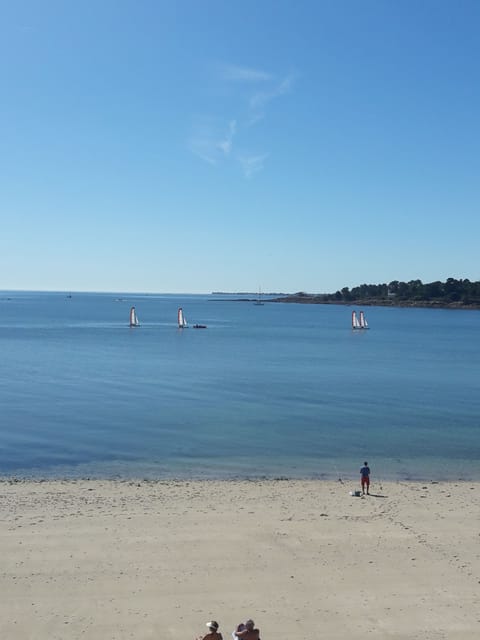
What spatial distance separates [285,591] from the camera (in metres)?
14.8

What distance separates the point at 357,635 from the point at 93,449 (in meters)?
20.6

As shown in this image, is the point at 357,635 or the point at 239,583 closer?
the point at 357,635

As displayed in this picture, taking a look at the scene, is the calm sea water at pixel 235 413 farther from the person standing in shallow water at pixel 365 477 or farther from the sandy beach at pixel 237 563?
the sandy beach at pixel 237 563

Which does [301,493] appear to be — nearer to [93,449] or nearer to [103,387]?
[93,449]

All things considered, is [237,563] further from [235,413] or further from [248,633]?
[235,413]

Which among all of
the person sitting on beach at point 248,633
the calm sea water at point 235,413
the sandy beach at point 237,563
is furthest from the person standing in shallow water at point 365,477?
the person sitting on beach at point 248,633

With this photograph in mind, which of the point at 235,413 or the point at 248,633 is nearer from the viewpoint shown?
the point at 248,633

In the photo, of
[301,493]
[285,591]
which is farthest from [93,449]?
[285,591]

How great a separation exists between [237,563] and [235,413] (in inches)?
968

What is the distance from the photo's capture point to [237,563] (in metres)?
16.4

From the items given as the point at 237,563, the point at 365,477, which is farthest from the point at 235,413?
the point at 237,563

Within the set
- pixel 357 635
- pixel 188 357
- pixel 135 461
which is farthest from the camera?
pixel 188 357

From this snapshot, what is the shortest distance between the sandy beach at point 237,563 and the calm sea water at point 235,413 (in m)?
4.90

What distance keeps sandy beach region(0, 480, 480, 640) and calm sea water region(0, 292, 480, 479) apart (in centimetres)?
490
